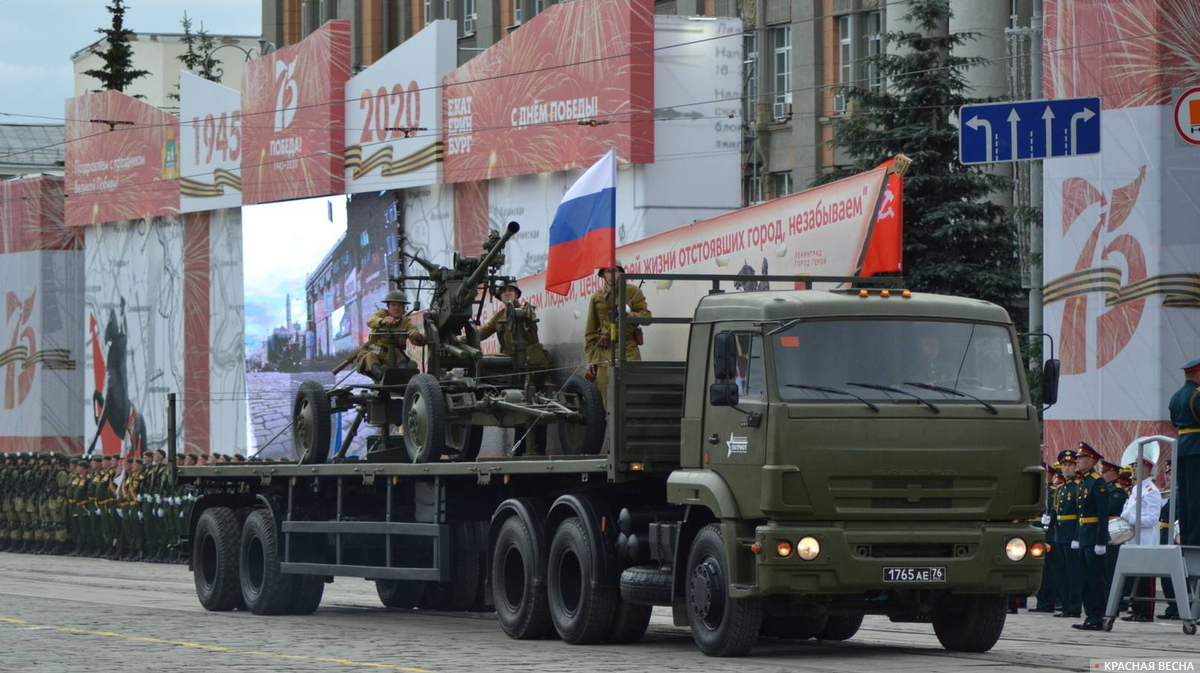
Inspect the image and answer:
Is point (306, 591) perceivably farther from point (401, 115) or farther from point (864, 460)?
point (401, 115)

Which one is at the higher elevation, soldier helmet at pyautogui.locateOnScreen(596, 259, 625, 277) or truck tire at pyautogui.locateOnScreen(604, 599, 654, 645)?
soldier helmet at pyautogui.locateOnScreen(596, 259, 625, 277)

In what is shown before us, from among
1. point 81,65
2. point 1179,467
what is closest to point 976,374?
point 1179,467

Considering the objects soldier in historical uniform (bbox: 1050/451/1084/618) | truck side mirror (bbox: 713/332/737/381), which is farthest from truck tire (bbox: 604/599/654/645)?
soldier in historical uniform (bbox: 1050/451/1084/618)

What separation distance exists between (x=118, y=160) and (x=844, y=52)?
52.8 ft

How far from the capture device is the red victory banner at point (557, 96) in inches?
1151

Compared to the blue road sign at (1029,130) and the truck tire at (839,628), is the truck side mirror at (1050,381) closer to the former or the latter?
the truck tire at (839,628)

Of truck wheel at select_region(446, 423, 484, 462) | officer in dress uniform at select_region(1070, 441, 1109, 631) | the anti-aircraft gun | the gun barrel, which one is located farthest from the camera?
the gun barrel

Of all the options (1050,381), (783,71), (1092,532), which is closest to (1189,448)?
(1092,532)

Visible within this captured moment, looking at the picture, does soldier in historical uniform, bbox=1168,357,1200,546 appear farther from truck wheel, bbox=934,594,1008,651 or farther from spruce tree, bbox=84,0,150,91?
spruce tree, bbox=84,0,150,91

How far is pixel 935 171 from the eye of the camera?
31891 millimetres

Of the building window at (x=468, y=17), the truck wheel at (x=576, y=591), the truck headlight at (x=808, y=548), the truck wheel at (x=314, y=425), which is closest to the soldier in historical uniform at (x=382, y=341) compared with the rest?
the truck wheel at (x=314, y=425)

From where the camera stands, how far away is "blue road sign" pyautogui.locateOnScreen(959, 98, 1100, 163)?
18203 mm

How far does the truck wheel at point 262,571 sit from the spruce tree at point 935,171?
13.7m

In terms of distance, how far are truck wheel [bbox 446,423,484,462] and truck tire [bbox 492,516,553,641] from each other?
1302 mm
